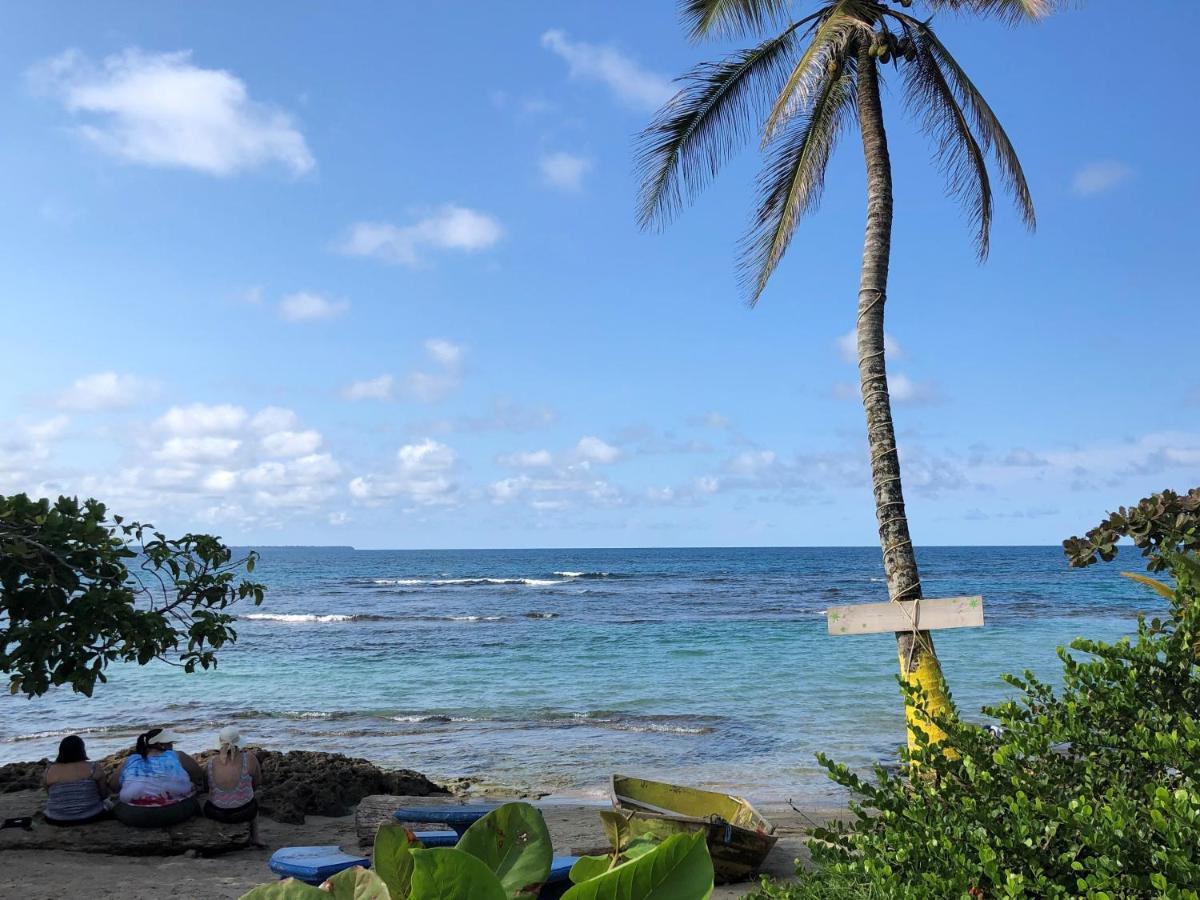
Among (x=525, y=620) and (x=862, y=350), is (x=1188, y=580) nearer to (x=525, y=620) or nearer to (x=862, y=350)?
(x=862, y=350)

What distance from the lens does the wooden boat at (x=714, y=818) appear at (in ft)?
22.2

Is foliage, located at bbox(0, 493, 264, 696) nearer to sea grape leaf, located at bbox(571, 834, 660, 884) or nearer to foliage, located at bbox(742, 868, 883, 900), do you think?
foliage, located at bbox(742, 868, 883, 900)

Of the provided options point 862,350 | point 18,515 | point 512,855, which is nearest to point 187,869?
point 18,515

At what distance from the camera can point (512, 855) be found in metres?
0.81

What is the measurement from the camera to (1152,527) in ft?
18.8

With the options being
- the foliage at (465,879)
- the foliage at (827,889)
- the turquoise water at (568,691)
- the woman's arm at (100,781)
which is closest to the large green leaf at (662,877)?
the foliage at (465,879)

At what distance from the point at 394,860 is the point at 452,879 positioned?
0.45 ft

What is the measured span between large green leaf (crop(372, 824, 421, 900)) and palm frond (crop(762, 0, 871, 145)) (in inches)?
342

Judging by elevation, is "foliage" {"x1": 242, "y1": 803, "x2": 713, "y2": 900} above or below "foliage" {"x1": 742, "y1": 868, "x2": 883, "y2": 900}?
above

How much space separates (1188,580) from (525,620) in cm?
3098

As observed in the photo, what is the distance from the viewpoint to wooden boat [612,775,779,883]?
6.77 meters

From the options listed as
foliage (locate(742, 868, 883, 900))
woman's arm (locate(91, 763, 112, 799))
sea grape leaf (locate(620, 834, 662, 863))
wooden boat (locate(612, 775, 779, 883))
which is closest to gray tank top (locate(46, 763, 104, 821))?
woman's arm (locate(91, 763, 112, 799))

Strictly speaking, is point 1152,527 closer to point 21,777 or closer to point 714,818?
point 714,818

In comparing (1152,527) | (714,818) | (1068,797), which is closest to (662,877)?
(1068,797)
